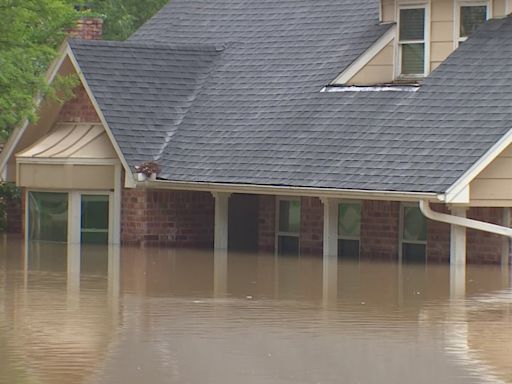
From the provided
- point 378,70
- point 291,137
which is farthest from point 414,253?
point 378,70

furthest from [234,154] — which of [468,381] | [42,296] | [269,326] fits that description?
[468,381]

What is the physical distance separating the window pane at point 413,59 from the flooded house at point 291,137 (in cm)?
4

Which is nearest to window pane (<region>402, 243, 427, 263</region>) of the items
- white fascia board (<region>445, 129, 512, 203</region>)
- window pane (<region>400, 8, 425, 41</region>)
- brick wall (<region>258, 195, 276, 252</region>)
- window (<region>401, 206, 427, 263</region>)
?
window (<region>401, 206, 427, 263</region>)

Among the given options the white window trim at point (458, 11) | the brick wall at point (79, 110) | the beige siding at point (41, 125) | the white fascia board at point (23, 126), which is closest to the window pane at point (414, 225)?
the white window trim at point (458, 11)

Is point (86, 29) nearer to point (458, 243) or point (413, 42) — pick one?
point (413, 42)

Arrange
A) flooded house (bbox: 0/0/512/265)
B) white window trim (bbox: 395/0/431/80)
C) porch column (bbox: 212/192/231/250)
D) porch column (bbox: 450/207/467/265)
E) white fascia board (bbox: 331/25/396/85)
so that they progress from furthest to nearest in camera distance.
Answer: porch column (bbox: 212/192/231/250)
white fascia board (bbox: 331/25/396/85)
white window trim (bbox: 395/0/431/80)
flooded house (bbox: 0/0/512/265)
porch column (bbox: 450/207/467/265)

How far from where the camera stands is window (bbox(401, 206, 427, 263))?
3331cm

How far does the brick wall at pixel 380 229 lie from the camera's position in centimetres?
3369

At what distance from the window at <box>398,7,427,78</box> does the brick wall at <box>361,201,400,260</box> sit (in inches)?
114

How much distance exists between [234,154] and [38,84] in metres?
4.27

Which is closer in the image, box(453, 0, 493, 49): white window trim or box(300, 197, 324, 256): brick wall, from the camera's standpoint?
box(453, 0, 493, 49): white window trim

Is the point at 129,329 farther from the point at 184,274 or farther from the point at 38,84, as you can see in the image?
the point at 38,84

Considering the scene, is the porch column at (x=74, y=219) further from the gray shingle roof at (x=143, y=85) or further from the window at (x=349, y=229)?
the window at (x=349, y=229)

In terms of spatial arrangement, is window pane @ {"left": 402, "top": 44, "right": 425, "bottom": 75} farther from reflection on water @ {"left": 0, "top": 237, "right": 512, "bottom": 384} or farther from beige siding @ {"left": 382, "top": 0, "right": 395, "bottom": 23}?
reflection on water @ {"left": 0, "top": 237, "right": 512, "bottom": 384}
